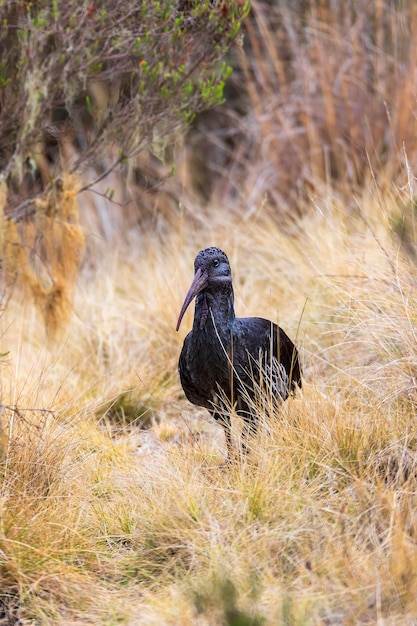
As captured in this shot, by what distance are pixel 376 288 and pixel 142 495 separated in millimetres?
1625

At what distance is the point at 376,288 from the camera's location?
446cm

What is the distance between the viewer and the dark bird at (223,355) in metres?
3.82

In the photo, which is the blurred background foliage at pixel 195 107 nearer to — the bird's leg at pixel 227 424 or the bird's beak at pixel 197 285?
the bird's beak at pixel 197 285

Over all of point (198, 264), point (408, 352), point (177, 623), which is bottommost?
point (177, 623)

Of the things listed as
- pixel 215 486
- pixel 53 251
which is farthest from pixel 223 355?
pixel 53 251

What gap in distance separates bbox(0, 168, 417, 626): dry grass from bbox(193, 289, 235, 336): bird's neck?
17.5 inches

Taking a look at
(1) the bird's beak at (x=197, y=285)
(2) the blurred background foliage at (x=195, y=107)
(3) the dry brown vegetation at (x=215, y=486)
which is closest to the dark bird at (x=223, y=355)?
(1) the bird's beak at (x=197, y=285)

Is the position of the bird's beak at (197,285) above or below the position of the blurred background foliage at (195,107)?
below

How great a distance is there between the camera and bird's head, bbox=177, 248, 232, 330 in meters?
3.82

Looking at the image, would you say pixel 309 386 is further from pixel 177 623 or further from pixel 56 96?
pixel 56 96

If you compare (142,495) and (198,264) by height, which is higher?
(198,264)

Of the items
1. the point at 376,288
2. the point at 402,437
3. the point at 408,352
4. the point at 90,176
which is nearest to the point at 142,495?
the point at 402,437

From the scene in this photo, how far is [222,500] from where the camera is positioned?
339 cm

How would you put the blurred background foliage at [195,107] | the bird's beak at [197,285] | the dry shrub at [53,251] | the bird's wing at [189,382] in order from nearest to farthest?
the bird's beak at [197,285]
the bird's wing at [189,382]
the blurred background foliage at [195,107]
the dry shrub at [53,251]
